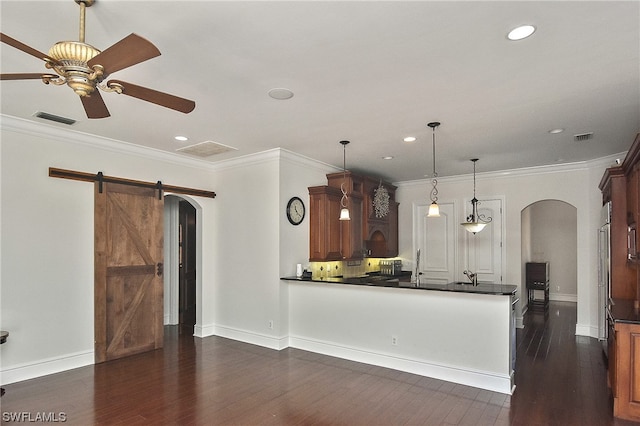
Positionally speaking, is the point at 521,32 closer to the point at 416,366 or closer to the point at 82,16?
the point at 82,16

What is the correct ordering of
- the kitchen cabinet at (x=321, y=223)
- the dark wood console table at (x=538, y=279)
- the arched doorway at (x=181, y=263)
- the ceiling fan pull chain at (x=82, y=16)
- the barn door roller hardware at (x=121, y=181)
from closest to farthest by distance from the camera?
the ceiling fan pull chain at (x=82, y=16), the barn door roller hardware at (x=121, y=181), the kitchen cabinet at (x=321, y=223), the arched doorway at (x=181, y=263), the dark wood console table at (x=538, y=279)

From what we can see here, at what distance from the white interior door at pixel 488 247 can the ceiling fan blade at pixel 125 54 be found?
21.7 ft

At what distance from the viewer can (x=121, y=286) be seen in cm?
502

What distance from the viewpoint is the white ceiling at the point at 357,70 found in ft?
7.18

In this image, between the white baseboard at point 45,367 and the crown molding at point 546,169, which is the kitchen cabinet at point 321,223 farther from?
the white baseboard at point 45,367

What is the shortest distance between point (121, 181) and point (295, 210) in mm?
2383

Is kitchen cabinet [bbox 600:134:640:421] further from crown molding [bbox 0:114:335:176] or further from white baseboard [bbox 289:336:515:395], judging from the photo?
crown molding [bbox 0:114:335:176]

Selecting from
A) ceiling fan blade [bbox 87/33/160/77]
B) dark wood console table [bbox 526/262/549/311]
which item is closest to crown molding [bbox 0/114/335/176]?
ceiling fan blade [bbox 87/33/160/77]

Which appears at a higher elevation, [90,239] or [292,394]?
[90,239]

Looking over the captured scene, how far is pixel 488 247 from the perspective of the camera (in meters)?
7.17

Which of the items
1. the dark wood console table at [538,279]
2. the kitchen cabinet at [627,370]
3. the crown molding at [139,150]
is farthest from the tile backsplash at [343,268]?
the kitchen cabinet at [627,370]

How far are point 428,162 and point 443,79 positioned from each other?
328cm

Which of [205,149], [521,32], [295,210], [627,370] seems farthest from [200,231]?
[627,370]

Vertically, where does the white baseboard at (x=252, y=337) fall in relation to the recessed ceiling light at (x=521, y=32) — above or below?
below
